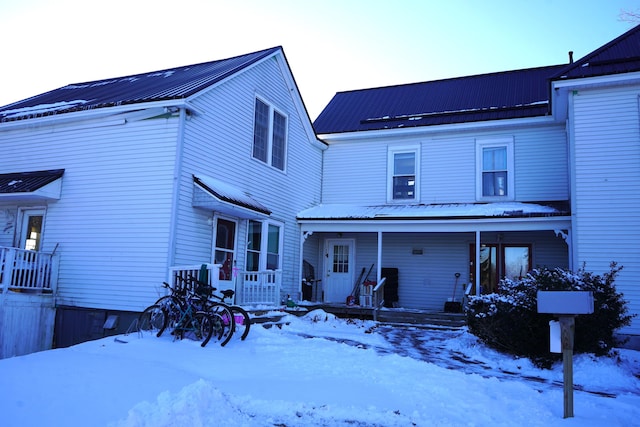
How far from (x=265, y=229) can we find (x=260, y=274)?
4.72ft

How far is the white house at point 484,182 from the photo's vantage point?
38.5 feet

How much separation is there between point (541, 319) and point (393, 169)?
347 inches

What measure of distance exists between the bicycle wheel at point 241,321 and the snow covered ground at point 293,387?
0.19 m

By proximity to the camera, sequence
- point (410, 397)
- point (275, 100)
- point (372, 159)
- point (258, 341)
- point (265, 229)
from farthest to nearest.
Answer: point (372, 159)
point (275, 100)
point (265, 229)
point (258, 341)
point (410, 397)

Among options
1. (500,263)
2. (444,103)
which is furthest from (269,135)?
(500,263)

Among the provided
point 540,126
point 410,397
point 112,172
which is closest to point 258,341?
point 410,397

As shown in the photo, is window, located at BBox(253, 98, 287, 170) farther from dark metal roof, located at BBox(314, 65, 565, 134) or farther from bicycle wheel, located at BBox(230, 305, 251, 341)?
bicycle wheel, located at BBox(230, 305, 251, 341)

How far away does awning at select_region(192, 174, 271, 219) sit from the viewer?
10.9 metres

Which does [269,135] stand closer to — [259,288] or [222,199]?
[222,199]

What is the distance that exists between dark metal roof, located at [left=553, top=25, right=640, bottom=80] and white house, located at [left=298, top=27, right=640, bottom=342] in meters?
0.04

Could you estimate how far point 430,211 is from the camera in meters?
15.1

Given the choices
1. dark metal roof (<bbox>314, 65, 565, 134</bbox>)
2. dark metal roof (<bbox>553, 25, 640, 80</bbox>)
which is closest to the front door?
dark metal roof (<bbox>314, 65, 565, 134</bbox>)

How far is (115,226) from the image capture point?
11062 millimetres

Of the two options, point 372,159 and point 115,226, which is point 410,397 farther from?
point 372,159
